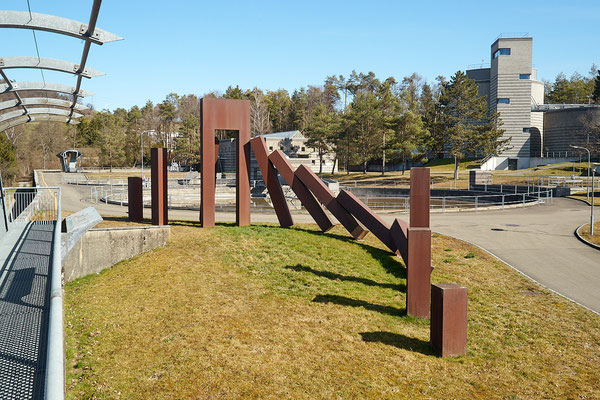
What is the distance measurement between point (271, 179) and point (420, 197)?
8.21 metres

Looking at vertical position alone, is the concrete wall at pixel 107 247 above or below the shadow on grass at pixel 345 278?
above

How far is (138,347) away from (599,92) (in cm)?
8520

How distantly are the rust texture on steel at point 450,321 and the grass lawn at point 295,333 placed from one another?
0.30m

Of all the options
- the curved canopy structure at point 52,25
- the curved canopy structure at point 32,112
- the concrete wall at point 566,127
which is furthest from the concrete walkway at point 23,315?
the concrete wall at point 566,127

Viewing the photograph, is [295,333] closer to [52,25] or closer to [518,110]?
[52,25]

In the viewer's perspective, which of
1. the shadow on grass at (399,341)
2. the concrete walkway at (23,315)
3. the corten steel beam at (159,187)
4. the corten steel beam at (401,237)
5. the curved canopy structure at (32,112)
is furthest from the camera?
the curved canopy structure at (32,112)

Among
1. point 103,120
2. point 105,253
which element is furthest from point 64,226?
point 103,120

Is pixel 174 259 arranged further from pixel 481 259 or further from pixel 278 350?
pixel 481 259

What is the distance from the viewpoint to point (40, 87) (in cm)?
1612

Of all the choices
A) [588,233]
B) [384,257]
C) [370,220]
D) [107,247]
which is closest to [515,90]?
[588,233]

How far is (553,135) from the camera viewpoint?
76812 mm

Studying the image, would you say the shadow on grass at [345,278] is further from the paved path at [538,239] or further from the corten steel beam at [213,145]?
the corten steel beam at [213,145]

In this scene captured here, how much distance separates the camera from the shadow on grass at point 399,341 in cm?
870

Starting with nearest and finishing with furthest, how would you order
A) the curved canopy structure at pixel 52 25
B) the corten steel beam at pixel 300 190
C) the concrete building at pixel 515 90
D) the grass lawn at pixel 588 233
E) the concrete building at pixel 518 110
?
1. the curved canopy structure at pixel 52 25
2. the corten steel beam at pixel 300 190
3. the grass lawn at pixel 588 233
4. the concrete building at pixel 518 110
5. the concrete building at pixel 515 90
